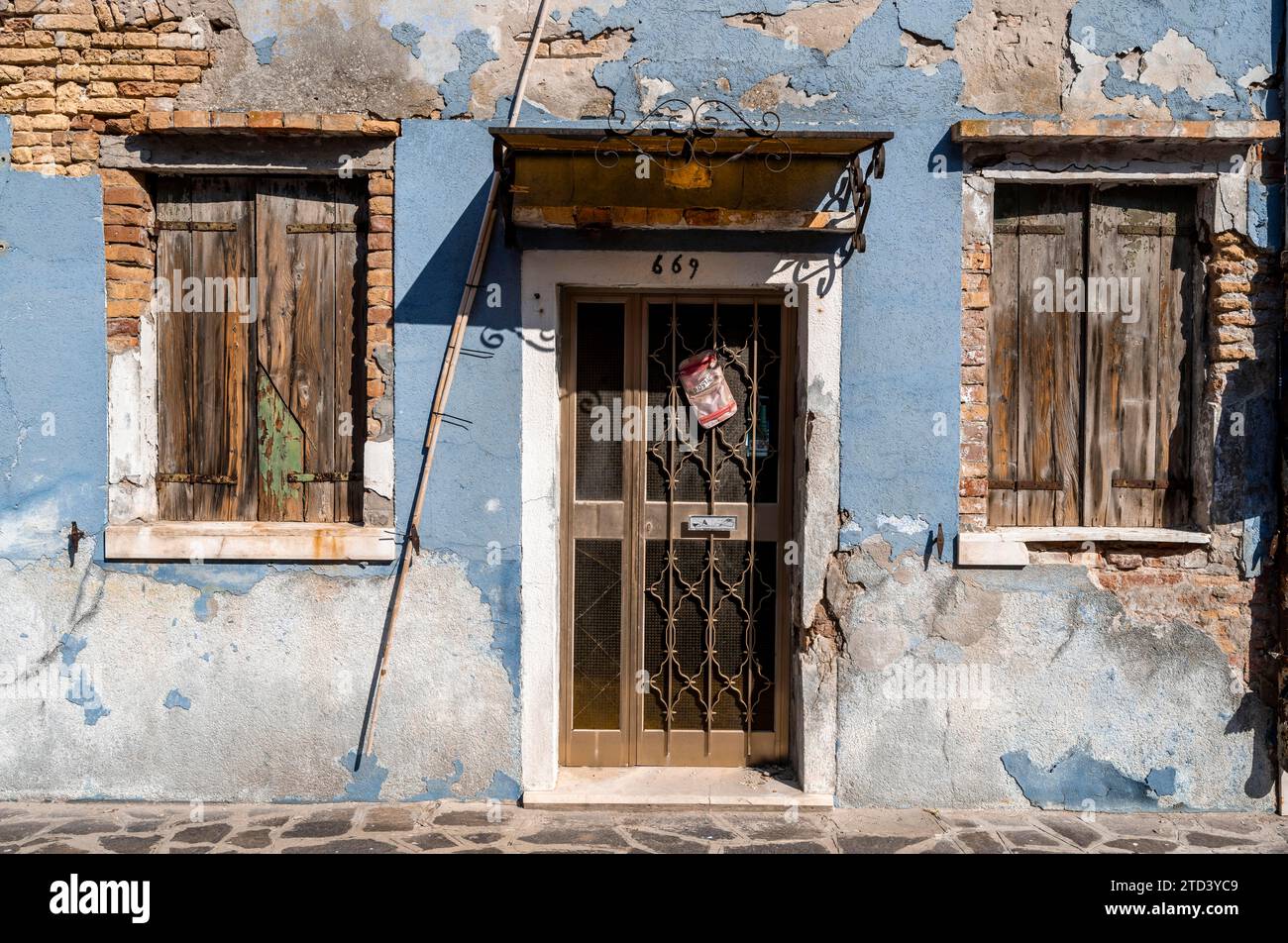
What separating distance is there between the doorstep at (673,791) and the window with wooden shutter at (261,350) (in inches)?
64.4

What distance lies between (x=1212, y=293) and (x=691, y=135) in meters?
2.56

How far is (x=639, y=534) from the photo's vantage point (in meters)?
5.01

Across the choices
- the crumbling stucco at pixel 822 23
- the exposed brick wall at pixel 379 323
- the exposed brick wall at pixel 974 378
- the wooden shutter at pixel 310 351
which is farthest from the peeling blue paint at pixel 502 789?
the crumbling stucco at pixel 822 23

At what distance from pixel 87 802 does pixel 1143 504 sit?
202 inches

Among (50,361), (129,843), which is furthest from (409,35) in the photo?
(129,843)

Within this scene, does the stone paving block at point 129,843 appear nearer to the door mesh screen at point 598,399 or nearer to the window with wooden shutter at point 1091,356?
the door mesh screen at point 598,399

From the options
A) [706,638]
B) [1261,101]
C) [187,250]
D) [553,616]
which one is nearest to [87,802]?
[553,616]

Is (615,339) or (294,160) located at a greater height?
(294,160)

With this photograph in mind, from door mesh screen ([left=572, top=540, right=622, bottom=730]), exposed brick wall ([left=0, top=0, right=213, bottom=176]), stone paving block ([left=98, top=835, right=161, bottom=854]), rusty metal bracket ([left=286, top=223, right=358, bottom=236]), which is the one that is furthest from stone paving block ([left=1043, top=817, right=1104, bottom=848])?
exposed brick wall ([left=0, top=0, right=213, bottom=176])

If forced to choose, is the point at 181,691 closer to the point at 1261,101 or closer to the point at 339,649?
the point at 339,649

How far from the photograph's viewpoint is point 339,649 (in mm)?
4750

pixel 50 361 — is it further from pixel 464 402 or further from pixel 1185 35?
pixel 1185 35

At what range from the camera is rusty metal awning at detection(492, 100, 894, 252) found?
4.41 m

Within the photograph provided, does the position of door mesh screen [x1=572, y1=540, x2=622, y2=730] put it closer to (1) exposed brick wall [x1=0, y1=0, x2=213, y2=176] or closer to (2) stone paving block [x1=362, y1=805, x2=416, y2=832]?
(2) stone paving block [x1=362, y1=805, x2=416, y2=832]
